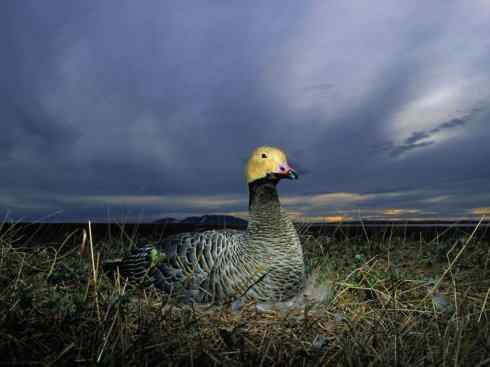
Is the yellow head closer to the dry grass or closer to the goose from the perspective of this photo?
the goose

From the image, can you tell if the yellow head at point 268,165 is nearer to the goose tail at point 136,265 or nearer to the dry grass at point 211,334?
the dry grass at point 211,334

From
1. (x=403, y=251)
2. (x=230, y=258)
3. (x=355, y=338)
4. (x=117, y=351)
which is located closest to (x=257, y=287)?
(x=230, y=258)

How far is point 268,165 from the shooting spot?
182 inches

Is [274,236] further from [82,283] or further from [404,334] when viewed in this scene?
[82,283]

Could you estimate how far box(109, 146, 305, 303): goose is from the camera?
438 cm

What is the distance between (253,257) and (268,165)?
3.41 feet

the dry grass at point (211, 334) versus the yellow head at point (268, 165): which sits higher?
the yellow head at point (268, 165)

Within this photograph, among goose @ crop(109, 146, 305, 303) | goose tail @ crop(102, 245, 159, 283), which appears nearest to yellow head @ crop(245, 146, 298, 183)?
goose @ crop(109, 146, 305, 303)

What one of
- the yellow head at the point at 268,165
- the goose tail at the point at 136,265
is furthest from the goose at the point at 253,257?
the goose tail at the point at 136,265

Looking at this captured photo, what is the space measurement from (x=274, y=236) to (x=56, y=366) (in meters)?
2.65

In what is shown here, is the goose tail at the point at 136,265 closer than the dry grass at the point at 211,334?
No

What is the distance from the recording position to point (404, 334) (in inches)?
114

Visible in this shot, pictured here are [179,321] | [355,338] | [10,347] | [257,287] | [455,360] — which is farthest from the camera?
[257,287]

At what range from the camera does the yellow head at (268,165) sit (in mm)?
4562
